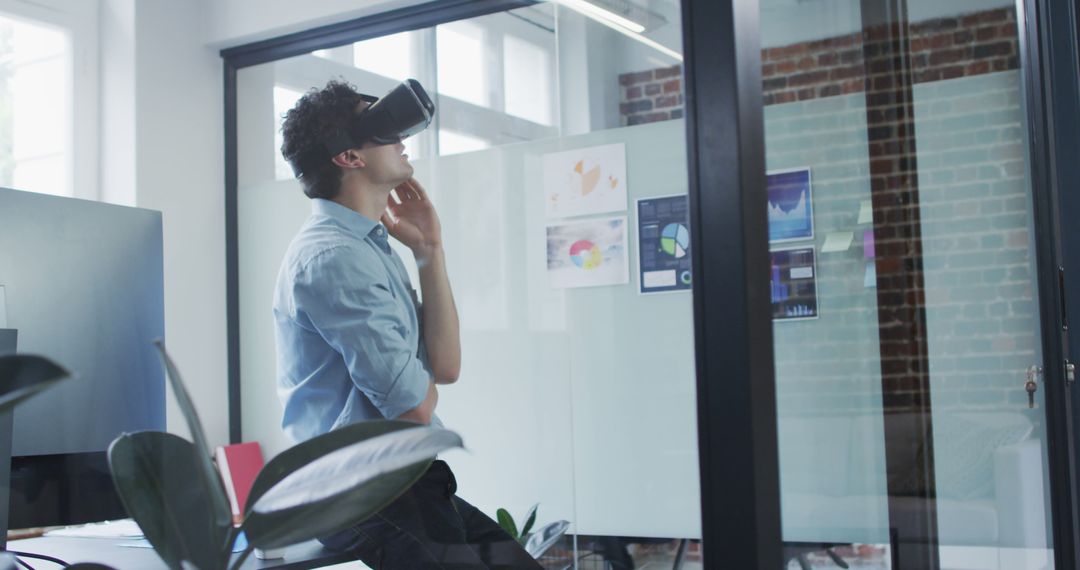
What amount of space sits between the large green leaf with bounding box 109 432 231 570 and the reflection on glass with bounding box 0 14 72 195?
11.8ft

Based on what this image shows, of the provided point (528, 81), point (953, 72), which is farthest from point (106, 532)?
point (528, 81)

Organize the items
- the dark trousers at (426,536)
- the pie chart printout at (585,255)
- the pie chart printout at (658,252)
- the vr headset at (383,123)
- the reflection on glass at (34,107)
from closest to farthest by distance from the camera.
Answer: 1. the dark trousers at (426,536)
2. the vr headset at (383,123)
3. the pie chart printout at (658,252)
4. the pie chart printout at (585,255)
5. the reflection on glass at (34,107)

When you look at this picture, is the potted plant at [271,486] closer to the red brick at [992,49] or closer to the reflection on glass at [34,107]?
the red brick at [992,49]

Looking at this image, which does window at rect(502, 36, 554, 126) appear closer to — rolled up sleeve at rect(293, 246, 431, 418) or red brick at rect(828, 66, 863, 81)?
rolled up sleeve at rect(293, 246, 431, 418)

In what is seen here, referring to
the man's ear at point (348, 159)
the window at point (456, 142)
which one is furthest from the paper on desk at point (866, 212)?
the window at point (456, 142)

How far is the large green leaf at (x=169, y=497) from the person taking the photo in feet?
1.66

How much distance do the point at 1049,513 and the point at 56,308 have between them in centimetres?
172

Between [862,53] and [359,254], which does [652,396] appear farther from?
[862,53]

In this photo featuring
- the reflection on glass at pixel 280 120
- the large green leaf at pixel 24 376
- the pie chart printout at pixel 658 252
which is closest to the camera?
the large green leaf at pixel 24 376

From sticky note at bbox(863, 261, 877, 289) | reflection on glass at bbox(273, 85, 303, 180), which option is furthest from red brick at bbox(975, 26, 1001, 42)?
reflection on glass at bbox(273, 85, 303, 180)

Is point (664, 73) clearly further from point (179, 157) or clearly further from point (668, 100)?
point (179, 157)

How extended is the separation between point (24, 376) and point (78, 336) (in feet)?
2.59

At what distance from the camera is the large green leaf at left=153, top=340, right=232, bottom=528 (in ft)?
1.57

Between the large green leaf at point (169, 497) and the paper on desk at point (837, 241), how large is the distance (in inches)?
28.5
